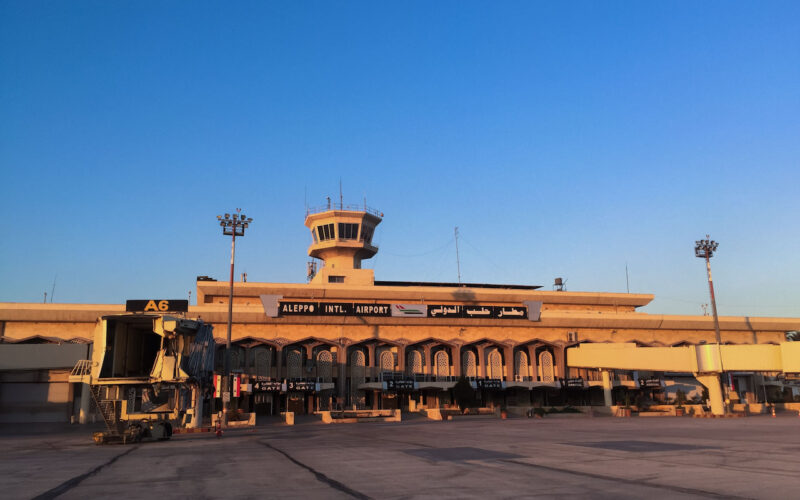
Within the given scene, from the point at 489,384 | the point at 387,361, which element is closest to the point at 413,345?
the point at 387,361

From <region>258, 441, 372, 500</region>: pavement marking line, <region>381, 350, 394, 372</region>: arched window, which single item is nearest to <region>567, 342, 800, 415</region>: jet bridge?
<region>381, 350, 394, 372</region>: arched window

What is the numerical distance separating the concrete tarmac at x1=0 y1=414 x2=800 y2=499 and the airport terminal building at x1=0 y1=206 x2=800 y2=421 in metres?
37.8

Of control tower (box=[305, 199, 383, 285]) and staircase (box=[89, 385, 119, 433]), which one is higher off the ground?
control tower (box=[305, 199, 383, 285])

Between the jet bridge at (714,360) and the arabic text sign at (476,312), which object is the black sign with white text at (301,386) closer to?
the arabic text sign at (476,312)

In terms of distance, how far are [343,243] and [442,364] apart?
2434 centimetres

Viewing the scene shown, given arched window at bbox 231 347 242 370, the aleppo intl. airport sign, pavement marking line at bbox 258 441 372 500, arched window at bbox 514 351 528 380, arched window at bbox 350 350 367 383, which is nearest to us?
pavement marking line at bbox 258 441 372 500

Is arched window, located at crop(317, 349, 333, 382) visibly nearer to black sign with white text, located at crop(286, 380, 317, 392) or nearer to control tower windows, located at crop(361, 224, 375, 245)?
black sign with white text, located at crop(286, 380, 317, 392)

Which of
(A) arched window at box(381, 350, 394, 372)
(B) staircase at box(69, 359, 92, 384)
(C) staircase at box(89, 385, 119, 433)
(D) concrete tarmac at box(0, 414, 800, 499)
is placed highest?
(A) arched window at box(381, 350, 394, 372)

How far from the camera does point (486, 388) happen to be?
72562mm

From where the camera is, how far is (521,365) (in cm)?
7800

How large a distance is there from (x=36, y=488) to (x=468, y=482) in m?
10.7

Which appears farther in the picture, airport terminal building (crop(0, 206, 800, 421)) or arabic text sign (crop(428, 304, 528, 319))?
arabic text sign (crop(428, 304, 528, 319))

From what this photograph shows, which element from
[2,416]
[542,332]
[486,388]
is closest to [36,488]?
[2,416]

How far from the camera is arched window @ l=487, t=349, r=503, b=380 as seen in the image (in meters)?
76.8
